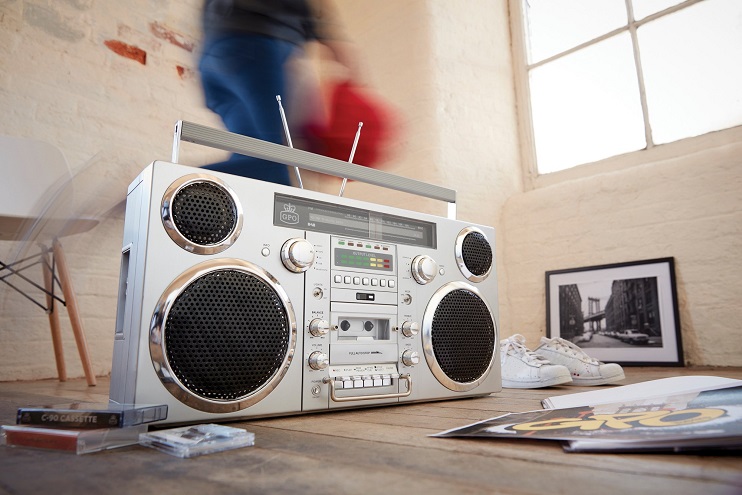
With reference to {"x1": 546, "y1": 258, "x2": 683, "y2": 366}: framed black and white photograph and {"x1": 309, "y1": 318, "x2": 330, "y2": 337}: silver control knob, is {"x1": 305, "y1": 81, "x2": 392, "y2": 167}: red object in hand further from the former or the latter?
{"x1": 309, "y1": 318, "x2": 330, "y2": 337}: silver control knob

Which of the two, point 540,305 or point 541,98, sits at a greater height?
point 541,98

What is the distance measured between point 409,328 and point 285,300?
0.70 ft

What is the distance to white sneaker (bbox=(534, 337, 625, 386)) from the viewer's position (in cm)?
112

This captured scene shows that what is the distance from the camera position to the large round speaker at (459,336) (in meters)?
0.77

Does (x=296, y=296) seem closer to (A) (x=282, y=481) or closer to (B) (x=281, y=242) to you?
(B) (x=281, y=242)

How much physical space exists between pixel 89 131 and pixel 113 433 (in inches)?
62.7

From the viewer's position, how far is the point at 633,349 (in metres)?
1.59

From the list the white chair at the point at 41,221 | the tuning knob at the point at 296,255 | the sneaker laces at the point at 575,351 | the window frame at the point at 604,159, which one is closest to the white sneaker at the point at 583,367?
the sneaker laces at the point at 575,351

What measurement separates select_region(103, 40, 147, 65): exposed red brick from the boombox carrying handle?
1505 mm

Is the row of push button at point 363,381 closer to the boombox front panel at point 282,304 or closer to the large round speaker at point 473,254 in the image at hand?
the boombox front panel at point 282,304

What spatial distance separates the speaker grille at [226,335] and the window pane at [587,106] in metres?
1.74

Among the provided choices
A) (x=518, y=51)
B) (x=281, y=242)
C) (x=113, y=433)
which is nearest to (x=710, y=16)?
(x=518, y=51)

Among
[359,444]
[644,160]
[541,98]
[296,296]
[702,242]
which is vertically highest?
[541,98]

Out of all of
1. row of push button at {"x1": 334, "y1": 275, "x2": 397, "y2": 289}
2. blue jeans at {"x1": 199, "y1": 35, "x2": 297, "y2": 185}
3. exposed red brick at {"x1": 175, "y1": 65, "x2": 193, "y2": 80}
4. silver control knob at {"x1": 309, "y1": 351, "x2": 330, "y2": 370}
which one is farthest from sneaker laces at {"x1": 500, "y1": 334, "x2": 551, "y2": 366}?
exposed red brick at {"x1": 175, "y1": 65, "x2": 193, "y2": 80}
